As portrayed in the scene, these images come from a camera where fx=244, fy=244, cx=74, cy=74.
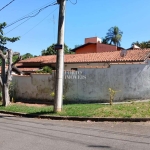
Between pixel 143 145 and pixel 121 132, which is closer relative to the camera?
pixel 143 145

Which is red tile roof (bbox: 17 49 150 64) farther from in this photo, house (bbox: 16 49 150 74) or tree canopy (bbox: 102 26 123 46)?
tree canopy (bbox: 102 26 123 46)

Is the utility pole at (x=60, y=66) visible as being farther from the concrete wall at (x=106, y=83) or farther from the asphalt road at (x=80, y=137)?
the concrete wall at (x=106, y=83)

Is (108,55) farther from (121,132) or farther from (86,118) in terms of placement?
(121,132)

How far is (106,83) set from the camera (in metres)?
14.3

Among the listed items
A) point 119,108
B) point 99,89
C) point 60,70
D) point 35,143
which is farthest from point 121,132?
point 99,89

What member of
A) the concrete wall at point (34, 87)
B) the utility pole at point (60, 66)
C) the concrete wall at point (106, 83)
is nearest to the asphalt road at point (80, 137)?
the utility pole at point (60, 66)

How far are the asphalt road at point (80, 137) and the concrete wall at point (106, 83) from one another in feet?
17.0

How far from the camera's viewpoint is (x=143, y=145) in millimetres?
5828

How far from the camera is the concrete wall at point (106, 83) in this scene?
13766 mm

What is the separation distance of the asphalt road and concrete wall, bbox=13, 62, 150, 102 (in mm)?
5187

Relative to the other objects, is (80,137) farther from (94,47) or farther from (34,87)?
(94,47)


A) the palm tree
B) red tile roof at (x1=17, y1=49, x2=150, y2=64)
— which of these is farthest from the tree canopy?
red tile roof at (x1=17, y1=49, x2=150, y2=64)

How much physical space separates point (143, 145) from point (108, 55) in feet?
62.8

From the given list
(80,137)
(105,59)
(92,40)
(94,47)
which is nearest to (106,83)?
(80,137)
